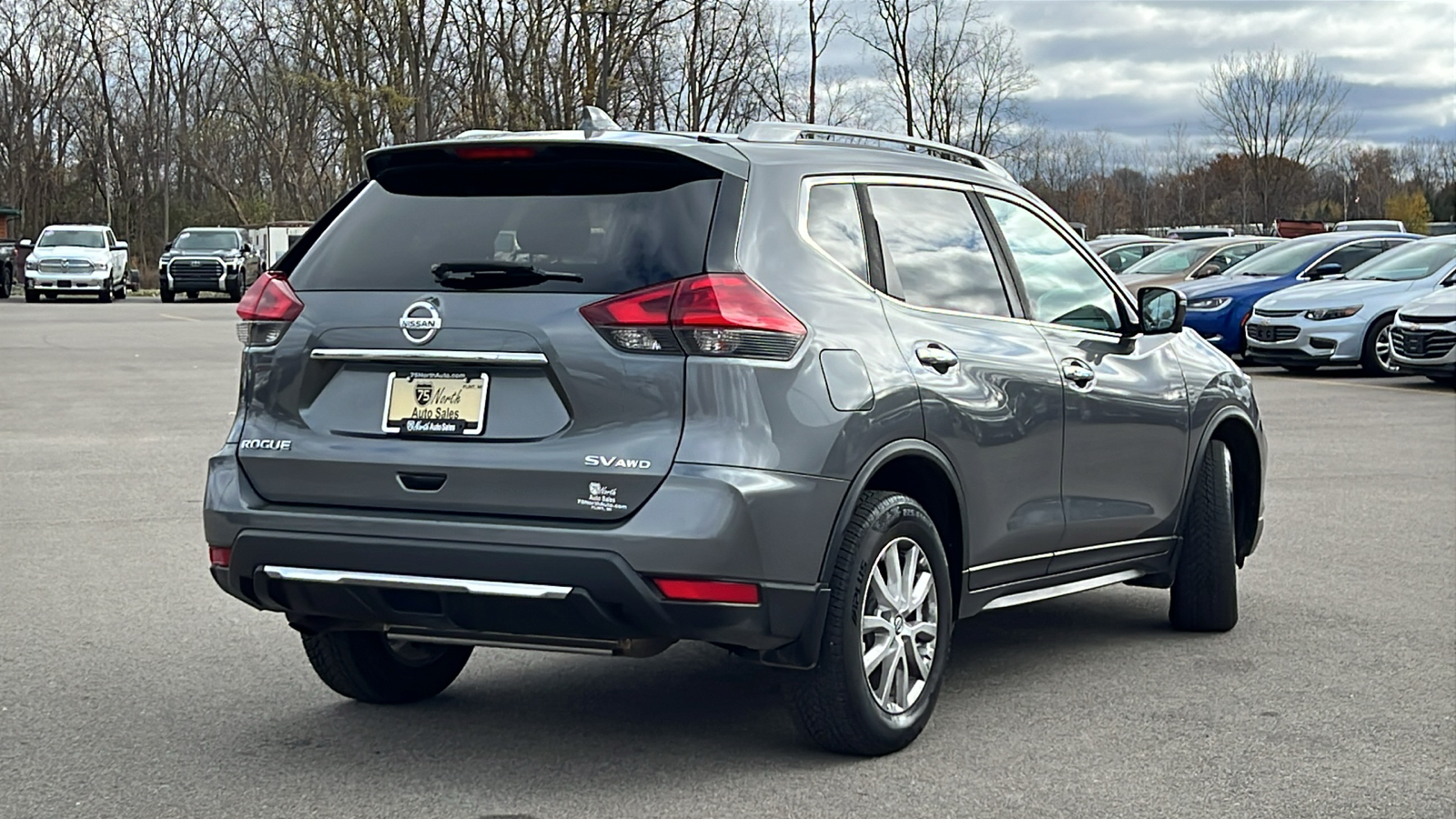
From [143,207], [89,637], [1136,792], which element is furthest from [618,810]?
[143,207]

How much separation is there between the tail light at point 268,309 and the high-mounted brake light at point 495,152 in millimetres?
611

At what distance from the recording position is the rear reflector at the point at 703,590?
14.9 feet

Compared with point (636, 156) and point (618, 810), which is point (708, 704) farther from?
point (636, 156)

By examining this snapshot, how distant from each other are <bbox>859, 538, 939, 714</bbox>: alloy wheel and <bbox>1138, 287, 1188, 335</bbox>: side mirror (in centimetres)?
183

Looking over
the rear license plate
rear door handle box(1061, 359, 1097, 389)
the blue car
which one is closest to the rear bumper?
the rear license plate

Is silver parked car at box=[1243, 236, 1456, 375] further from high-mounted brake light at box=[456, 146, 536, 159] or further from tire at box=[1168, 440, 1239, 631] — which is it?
high-mounted brake light at box=[456, 146, 536, 159]

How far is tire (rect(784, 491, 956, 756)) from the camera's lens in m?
4.88

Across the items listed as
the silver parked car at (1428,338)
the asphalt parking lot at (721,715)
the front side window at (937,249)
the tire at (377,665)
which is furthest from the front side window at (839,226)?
the silver parked car at (1428,338)

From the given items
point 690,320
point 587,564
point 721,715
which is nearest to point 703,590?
point 587,564

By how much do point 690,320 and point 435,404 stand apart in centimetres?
70

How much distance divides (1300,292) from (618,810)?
18.3m

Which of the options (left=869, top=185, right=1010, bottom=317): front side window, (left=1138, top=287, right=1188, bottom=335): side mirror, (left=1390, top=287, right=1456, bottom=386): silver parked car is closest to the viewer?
(left=869, top=185, right=1010, bottom=317): front side window

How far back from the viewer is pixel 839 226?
5262mm

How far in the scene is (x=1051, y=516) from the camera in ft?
19.4
